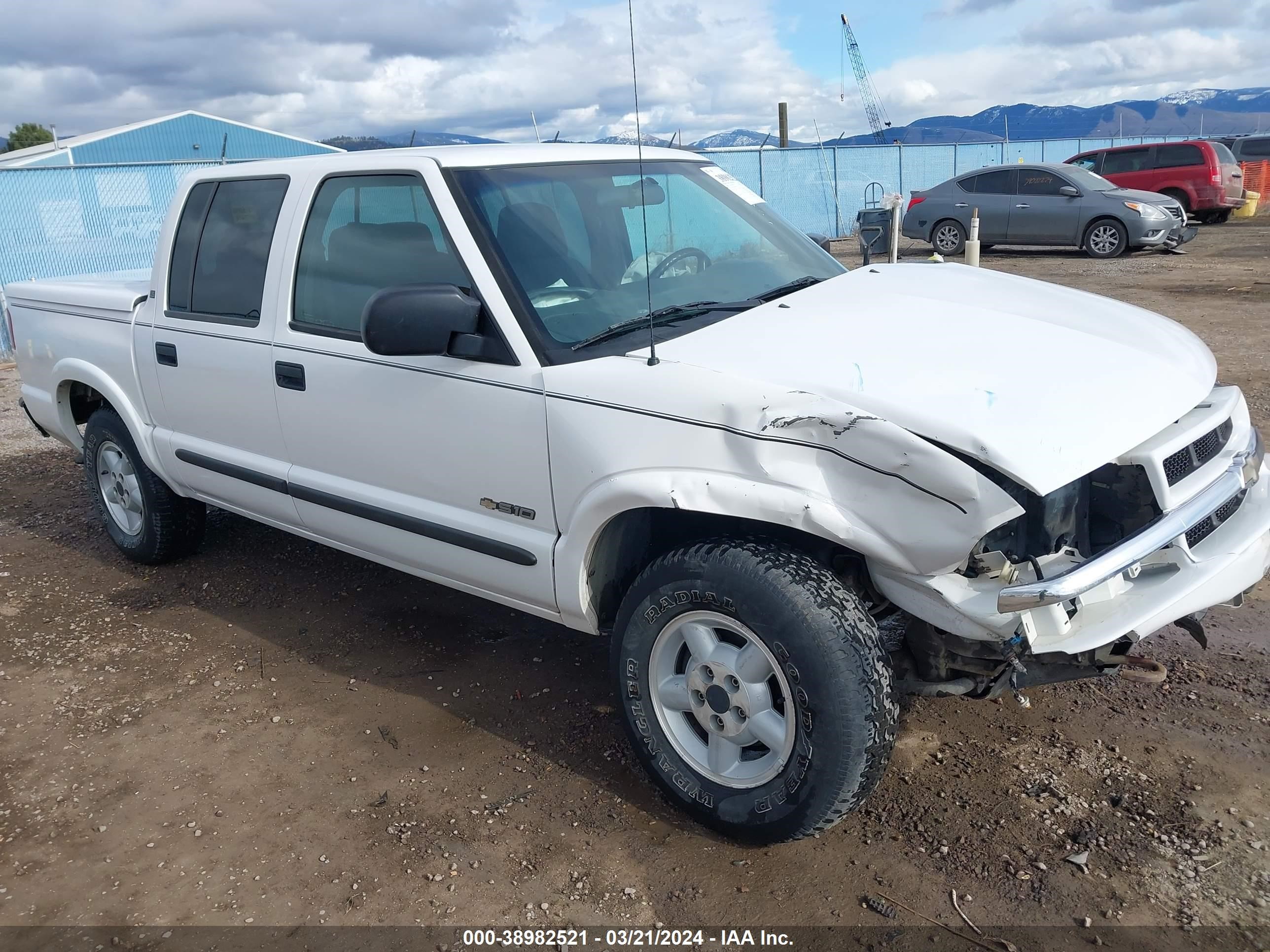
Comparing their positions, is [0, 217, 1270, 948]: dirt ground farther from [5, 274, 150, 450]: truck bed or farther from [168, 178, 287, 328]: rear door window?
[168, 178, 287, 328]: rear door window

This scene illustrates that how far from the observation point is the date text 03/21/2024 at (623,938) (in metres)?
2.57

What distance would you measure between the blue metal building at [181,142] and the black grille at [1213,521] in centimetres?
3676

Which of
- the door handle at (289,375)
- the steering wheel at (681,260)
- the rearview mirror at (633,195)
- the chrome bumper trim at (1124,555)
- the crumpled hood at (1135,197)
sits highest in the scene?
the rearview mirror at (633,195)

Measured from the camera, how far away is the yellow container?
23.0m

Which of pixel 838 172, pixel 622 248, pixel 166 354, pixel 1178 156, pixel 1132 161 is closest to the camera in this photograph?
pixel 622 248

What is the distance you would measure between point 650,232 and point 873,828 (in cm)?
211

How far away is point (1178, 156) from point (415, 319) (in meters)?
21.3

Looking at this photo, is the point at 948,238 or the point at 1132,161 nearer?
the point at 948,238

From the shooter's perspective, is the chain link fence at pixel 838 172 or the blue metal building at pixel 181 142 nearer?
the chain link fence at pixel 838 172

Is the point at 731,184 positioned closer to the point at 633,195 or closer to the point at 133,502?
the point at 633,195

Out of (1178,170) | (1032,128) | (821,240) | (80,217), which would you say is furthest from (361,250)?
(1032,128)

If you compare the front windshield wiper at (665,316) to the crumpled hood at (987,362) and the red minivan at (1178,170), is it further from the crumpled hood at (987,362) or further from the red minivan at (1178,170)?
the red minivan at (1178,170)

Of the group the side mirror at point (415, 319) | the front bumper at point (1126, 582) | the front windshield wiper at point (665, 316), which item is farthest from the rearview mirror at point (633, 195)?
the front bumper at point (1126, 582)

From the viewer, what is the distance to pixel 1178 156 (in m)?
20.0
